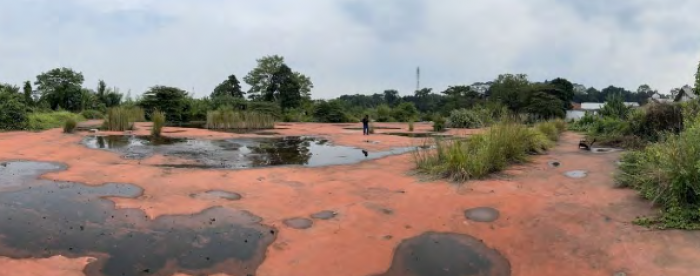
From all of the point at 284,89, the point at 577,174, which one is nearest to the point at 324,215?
the point at 577,174

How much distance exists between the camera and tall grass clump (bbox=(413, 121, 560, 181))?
7.68 meters

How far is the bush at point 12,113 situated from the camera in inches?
674

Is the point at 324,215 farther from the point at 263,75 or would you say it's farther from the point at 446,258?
the point at 263,75

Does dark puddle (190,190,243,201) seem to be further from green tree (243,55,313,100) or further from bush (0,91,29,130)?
green tree (243,55,313,100)

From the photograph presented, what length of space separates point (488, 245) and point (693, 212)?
2.26m

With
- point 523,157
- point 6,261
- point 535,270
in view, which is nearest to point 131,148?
point 6,261

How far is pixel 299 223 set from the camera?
540 centimetres

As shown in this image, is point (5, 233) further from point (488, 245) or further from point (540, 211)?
point (540, 211)

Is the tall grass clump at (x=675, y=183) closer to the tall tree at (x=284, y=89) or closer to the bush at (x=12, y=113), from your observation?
the bush at (x=12, y=113)

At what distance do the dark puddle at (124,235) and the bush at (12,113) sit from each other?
44.9ft

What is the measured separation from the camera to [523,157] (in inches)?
371

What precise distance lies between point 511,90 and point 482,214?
37522 mm

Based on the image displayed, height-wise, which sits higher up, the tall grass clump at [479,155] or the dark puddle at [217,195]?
the tall grass clump at [479,155]

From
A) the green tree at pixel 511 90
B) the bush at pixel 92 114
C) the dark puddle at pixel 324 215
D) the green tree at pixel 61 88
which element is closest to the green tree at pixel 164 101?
the bush at pixel 92 114
